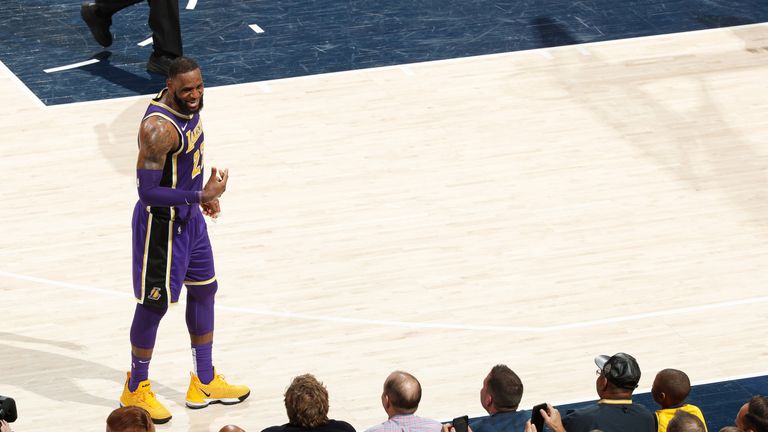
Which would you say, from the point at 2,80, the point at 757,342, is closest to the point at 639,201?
the point at 757,342

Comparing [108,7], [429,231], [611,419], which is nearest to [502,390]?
[611,419]

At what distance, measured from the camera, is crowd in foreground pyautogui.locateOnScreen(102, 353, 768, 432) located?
18.6 feet

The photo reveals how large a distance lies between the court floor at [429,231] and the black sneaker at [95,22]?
2.76 feet

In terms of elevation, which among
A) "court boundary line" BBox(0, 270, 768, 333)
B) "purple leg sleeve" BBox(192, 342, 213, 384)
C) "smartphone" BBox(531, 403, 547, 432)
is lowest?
"court boundary line" BBox(0, 270, 768, 333)

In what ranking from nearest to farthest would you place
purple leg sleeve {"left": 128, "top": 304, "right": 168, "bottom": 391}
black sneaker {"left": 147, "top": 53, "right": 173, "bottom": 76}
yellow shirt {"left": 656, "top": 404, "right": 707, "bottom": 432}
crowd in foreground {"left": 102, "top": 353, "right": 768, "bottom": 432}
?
crowd in foreground {"left": 102, "top": 353, "right": 768, "bottom": 432}, yellow shirt {"left": 656, "top": 404, "right": 707, "bottom": 432}, purple leg sleeve {"left": 128, "top": 304, "right": 168, "bottom": 391}, black sneaker {"left": 147, "top": 53, "right": 173, "bottom": 76}

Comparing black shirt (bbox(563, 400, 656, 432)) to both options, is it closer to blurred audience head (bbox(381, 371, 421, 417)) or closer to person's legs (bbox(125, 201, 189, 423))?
blurred audience head (bbox(381, 371, 421, 417))

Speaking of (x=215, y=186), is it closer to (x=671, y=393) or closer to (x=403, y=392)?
(x=403, y=392)

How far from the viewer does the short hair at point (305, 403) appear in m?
5.68

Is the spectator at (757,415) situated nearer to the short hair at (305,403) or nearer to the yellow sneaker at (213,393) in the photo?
the short hair at (305,403)

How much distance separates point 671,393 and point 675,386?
0.13ft

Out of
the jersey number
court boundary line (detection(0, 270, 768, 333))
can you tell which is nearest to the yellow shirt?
court boundary line (detection(0, 270, 768, 333))

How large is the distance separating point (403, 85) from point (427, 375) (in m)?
4.35

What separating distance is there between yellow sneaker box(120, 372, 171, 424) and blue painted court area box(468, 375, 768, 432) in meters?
2.10

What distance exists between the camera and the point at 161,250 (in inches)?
278
